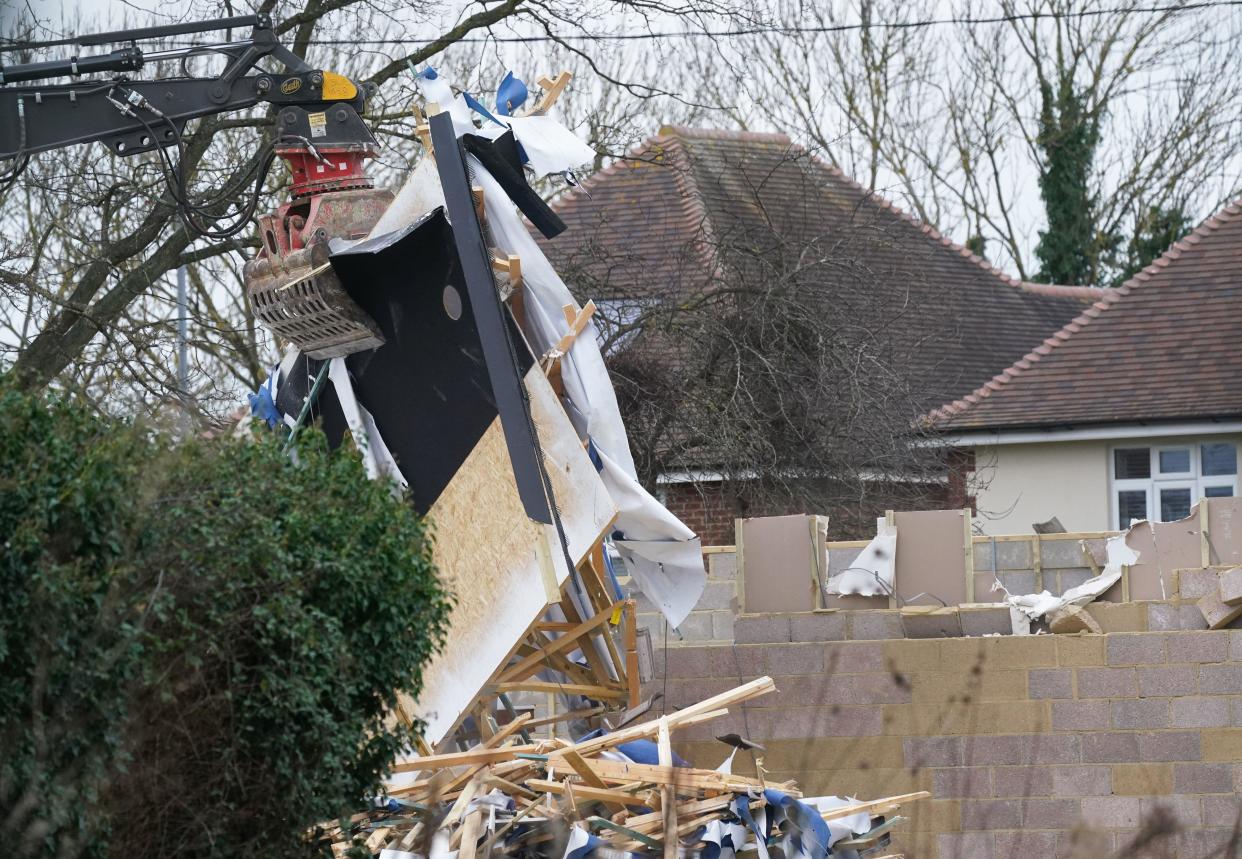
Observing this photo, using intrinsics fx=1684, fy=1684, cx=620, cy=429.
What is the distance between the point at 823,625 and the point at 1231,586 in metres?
2.40

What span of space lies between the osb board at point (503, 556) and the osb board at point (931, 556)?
2996 mm

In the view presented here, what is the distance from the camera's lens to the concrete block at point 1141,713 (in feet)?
32.0

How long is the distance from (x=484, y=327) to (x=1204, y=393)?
1593cm

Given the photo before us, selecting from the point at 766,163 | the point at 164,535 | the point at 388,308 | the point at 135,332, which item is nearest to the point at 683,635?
the point at 388,308

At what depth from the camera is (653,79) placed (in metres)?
22.3

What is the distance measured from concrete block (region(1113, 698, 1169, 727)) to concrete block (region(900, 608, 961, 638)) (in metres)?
1.03

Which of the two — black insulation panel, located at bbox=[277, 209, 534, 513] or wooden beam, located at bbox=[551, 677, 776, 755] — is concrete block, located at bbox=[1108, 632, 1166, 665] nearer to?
wooden beam, located at bbox=[551, 677, 776, 755]

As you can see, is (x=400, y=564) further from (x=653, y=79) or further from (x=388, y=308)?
(x=653, y=79)

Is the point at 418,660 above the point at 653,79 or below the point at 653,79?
below

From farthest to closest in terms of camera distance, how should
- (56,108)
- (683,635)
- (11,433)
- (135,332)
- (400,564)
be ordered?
(135,332) → (683,635) → (56,108) → (400,564) → (11,433)

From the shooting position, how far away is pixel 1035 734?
9.86 meters

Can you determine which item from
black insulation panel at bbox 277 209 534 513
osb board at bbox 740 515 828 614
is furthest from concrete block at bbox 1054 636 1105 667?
black insulation panel at bbox 277 209 534 513

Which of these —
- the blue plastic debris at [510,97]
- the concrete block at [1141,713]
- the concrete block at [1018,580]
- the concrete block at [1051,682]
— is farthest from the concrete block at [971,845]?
the blue plastic debris at [510,97]

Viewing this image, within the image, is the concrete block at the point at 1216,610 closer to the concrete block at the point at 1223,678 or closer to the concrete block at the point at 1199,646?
the concrete block at the point at 1199,646
